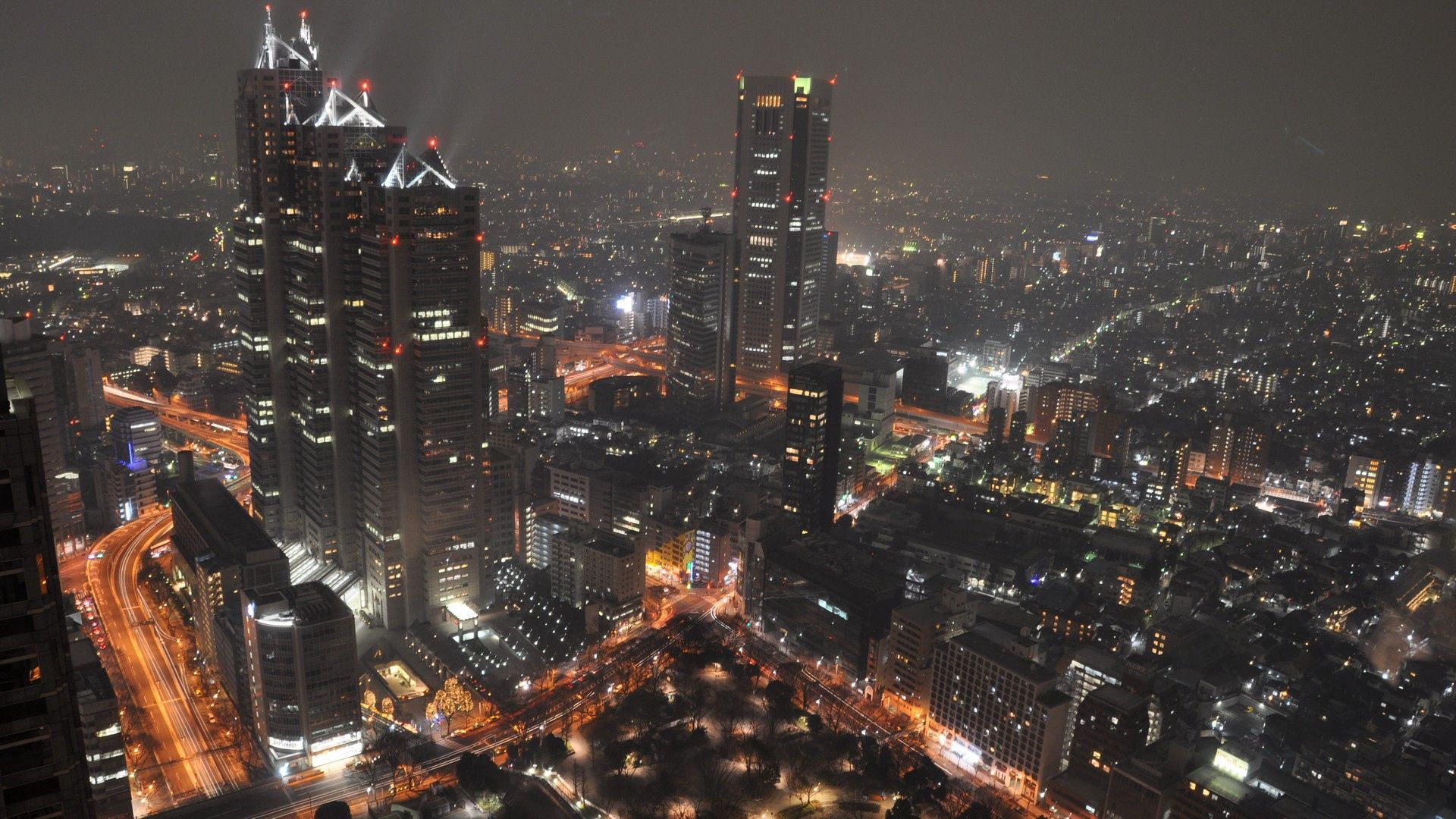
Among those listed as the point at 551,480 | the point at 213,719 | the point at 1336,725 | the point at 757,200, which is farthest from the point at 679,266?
the point at 1336,725

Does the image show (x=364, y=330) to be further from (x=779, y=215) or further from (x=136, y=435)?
(x=779, y=215)

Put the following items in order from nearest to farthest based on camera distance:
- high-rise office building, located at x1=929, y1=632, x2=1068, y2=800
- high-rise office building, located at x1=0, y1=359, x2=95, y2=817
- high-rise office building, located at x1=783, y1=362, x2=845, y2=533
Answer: high-rise office building, located at x1=0, y1=359, x2=95, y2=817
high-rise office building, located at x1=929, y1=632, x2=1068, y2=800
high-rise office building, located at x1=783, y1=362, x2=845, y2=533

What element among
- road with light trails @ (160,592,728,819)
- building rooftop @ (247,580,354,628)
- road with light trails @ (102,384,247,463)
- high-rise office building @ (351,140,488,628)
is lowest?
road with light trails @ (160,592,728,819)

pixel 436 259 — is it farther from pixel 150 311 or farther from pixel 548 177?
pixel 548 177

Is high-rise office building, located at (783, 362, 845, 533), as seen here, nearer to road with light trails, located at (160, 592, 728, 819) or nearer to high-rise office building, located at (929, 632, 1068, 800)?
road with light trails, located at (160, 592, 728, 819)

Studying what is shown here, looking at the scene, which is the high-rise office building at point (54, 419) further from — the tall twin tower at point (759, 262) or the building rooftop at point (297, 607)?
the tall twin tower at point (759, 262)

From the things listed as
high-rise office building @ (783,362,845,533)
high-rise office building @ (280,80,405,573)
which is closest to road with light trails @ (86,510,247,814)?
high-rise office building @ (280,80,405,573)
